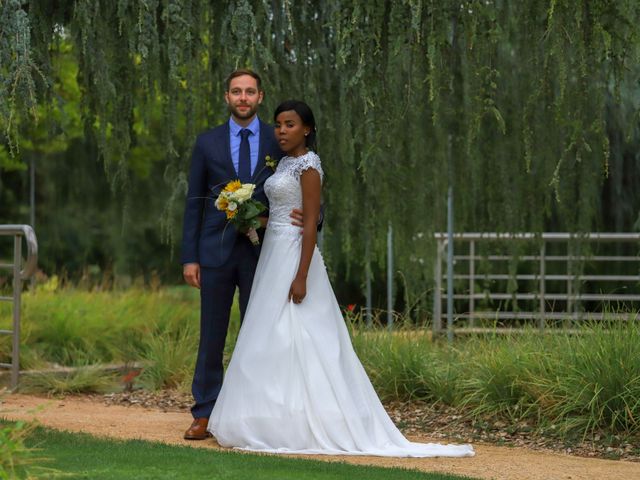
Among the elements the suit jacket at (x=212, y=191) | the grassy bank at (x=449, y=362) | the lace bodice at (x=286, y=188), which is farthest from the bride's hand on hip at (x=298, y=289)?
the grassy bank at (x=449, y=362)

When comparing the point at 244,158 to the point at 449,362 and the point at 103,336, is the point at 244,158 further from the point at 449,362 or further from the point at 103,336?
the point at 103,336

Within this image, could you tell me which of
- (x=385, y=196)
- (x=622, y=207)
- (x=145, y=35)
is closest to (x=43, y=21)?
(x=145, y=35)

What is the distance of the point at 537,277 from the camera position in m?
9.12

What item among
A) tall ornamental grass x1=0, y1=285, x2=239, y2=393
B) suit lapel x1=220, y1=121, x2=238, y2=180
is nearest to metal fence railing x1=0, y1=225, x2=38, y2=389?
tall ornamental grass x1=0, y1=285, x2=239, y2=393

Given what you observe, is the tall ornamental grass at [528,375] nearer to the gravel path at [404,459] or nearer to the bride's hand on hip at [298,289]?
the gravel path at [404,459]

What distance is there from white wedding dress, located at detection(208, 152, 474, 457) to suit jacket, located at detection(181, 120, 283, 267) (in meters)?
0.12

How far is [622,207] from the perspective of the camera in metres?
13.9

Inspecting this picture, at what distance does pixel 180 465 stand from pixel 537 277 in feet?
15.0

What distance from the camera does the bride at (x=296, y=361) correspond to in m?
6.05

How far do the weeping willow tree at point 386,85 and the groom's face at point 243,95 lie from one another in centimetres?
41

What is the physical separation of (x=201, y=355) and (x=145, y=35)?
5.46ft

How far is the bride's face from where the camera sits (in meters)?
6.16

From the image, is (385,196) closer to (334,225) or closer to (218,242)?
(334,225)

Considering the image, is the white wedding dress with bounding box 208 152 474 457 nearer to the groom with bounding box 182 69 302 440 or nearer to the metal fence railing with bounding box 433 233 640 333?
the groom with bounding box 182 69 302 440
